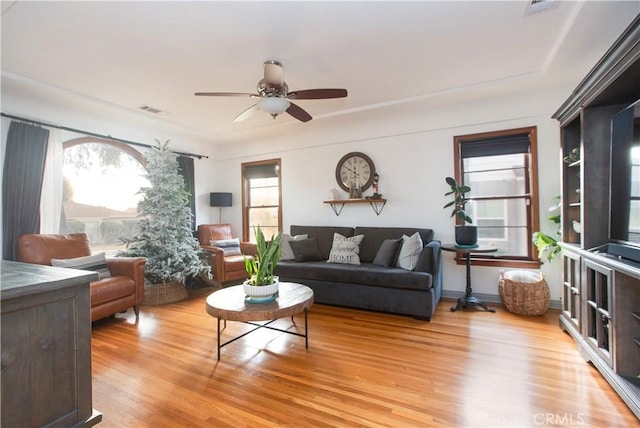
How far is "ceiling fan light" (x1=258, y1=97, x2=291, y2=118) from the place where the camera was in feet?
8.27

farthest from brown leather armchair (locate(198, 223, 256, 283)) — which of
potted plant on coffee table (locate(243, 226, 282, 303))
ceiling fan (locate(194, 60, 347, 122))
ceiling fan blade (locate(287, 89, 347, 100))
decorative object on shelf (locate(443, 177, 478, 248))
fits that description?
decorative object on shelf (locate(443, 177, 478, 248))

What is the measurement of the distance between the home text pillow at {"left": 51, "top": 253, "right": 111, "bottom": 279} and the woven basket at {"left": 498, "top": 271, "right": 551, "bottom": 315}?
14.9 feet

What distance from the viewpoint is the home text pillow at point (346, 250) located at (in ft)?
12.9

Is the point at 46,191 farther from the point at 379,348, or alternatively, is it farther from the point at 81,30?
the point at 379,348

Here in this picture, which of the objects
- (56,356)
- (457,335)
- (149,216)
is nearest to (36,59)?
(149,216)

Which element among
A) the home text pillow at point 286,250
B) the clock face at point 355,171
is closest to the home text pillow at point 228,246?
the home text pillow at point 286,250

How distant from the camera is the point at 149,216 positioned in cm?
425

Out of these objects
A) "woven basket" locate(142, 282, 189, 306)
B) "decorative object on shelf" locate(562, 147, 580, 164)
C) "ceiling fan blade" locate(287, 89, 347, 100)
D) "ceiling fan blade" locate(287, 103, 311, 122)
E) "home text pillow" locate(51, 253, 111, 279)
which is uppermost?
"ceiling fan blade" locate(287, 89, 347, 100)

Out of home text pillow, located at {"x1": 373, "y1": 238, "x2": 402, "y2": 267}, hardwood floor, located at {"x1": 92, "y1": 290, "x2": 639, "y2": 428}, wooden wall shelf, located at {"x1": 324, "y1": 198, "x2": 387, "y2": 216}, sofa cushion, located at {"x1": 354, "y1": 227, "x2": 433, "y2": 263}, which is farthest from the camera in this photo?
wooden wall shelf, located at {"x1": 324, "y1": 198, "x2": 387, "y2": 216}

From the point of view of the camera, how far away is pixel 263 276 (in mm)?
2482

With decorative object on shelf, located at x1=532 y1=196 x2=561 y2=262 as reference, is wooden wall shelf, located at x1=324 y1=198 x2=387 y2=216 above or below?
above

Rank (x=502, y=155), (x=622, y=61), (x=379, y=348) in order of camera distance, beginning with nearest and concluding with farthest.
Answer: (x=622, y=61)
(x=379, y=348)
(x=502, y=155)

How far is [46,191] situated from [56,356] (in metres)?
3.28

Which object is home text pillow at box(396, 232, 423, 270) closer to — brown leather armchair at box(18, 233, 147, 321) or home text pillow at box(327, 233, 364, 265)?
home text pillow at box(327, 233, 364, 265)
